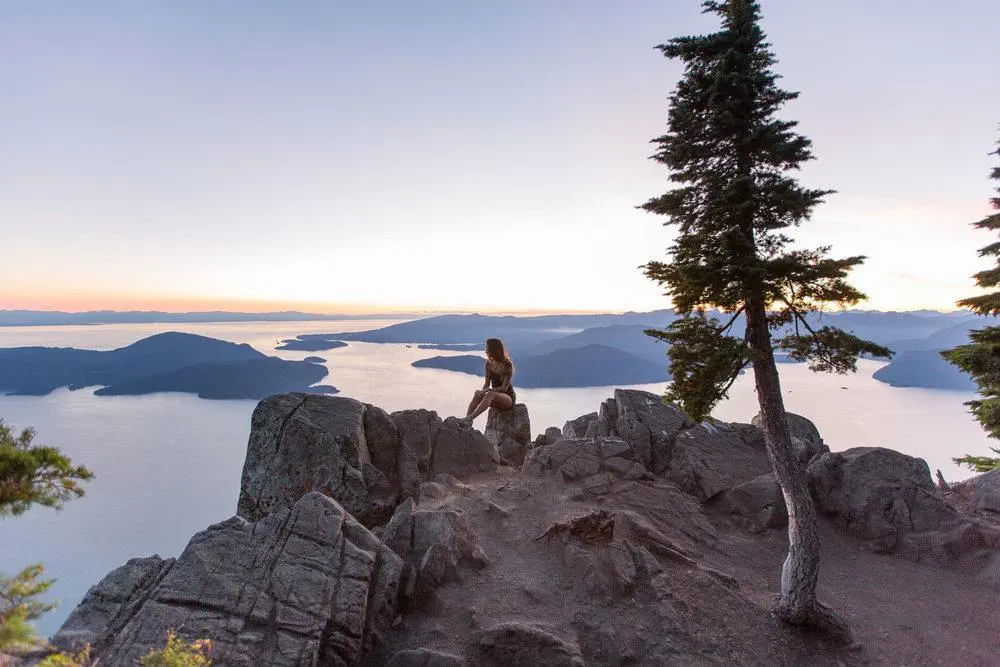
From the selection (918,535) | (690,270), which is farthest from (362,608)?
(918,535)

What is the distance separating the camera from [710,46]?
27.3 feet

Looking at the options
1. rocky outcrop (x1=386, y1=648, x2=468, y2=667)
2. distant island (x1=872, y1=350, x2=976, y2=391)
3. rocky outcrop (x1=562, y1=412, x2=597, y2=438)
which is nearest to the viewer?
rocky outcrop (x1=386, y1=648, x2=468, y2=667)

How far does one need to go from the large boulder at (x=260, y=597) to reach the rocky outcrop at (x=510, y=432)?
30.8ft

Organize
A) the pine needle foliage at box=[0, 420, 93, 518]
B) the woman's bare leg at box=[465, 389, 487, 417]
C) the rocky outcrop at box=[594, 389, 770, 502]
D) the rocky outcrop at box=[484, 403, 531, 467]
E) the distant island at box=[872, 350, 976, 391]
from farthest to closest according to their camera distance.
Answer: the distant island at box=[872, 350, 976, 391] < the rocky outcrop at box=[484, 403, 531, 467] < the woman's bare leg at box=[465, 389, 487, 417] < the rocky outcrop at box=[594, 389, 770, 502] < the pine needle foliage at box=[0, 420, 93, 518]

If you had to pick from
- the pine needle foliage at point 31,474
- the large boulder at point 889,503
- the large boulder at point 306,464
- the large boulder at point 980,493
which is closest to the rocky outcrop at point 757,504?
the large boulder at point 889,503

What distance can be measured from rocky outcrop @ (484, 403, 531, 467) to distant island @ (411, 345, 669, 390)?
6984 centimetres

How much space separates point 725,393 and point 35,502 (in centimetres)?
983

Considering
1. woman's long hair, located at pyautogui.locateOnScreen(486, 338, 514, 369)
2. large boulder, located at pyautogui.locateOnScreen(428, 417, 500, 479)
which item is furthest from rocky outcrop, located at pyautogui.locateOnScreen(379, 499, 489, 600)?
woman's long hair, located at pyautogui.locateOnScreen(486, 338, 514, 369)

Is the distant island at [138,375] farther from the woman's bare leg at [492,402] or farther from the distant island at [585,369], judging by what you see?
the woman's bare leg at [492,402]

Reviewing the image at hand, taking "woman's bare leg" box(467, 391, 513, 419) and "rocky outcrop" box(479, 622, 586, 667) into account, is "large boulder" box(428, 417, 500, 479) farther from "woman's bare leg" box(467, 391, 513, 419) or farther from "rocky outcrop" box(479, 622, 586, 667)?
"rocky outcrop" box(479, 622, 586, 667)

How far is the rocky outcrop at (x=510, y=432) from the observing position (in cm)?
1719

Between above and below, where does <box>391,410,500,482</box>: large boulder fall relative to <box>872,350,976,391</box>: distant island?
above

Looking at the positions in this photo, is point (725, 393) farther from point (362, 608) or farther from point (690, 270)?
point (362, 608)

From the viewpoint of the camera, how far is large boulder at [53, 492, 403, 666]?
19.7 feet
